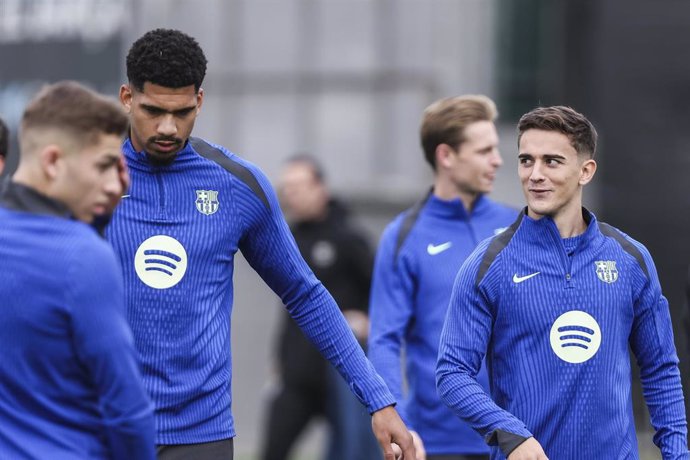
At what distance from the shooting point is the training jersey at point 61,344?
3.75 metres

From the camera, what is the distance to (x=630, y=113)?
493 inches

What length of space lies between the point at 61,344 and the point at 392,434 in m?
1.73

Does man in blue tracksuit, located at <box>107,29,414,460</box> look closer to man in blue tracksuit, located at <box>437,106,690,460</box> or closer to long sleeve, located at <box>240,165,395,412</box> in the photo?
long sleeve, located at <box>240,165,395,412</box>

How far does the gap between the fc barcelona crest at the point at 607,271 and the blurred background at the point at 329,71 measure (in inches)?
298

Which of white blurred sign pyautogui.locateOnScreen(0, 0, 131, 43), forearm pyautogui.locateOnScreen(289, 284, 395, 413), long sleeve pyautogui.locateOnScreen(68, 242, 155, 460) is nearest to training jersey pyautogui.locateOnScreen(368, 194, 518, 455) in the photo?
forearm pyautogui.locateOnScreen(289, 284, 395, 413)

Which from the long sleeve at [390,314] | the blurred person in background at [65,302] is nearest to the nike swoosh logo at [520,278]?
the long sleeve at [390,314]

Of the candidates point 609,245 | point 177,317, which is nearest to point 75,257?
point 177,317

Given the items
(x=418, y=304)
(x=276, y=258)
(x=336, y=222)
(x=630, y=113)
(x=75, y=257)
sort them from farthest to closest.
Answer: (x=630, y=113), (x=336, y=222), (x=418, y=304), (x=276, y=258), (x=75, y=257)

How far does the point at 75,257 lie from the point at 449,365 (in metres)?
1.76

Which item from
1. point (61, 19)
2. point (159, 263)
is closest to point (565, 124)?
point (159, 263)

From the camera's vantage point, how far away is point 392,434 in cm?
522

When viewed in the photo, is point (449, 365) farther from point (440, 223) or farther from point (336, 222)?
point (336, 222)

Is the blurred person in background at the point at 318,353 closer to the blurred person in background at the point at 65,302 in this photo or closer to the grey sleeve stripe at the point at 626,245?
the grey sleeve stripe at the point at 626,245

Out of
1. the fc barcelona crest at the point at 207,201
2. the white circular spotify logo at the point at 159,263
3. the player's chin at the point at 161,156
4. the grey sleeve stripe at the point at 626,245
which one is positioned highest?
the player's chin at the point at 161,156
